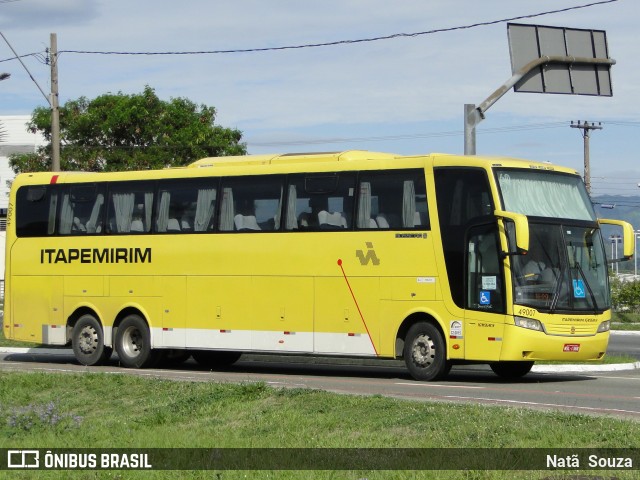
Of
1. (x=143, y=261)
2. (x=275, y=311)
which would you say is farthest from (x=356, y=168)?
(x=143, y=261)

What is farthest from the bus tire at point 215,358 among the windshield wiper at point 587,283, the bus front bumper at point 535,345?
the windshield wiper at point 587,283

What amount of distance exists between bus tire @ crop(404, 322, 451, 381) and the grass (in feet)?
13.3

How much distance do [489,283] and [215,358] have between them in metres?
8.37

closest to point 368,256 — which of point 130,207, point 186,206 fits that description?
point 186,206

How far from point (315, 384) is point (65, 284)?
782cm

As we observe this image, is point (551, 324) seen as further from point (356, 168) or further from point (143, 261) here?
point (143, 261)

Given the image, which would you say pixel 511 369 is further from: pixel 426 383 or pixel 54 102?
pixel 54 102

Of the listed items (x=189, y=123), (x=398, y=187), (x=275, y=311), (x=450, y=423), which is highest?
(x=189, y=123)

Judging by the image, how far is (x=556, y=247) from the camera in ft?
67.5

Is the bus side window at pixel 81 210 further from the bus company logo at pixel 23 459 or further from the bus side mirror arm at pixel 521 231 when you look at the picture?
the bus company logo at pixel 23 459

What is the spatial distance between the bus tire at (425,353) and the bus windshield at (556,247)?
1689 mm

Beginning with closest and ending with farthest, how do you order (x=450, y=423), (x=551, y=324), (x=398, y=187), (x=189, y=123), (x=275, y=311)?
(x=450, y=423), (x=551, y=324), (x=398, y=187), (x=275, y=311), (x=189, y=123)

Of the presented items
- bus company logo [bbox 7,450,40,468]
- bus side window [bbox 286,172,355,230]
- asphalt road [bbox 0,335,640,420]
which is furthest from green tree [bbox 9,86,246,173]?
bus company logo [bbox 7,450,40,468]

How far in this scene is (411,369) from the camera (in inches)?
845
